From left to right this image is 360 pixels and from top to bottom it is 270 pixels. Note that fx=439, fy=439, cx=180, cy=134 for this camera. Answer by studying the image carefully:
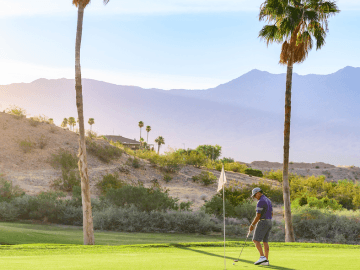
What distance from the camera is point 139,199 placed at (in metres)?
27.9

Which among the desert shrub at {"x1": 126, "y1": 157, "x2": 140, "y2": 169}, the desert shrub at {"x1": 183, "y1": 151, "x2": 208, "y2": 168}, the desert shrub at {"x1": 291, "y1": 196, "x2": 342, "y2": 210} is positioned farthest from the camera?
the desert shrub at {"x1": 183, "y1": 151, "x2": 208, "y2": 168}

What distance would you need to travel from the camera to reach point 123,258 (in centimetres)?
1070

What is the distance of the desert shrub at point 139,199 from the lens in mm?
27422

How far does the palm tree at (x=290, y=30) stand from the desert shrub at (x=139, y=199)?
31.2 feet

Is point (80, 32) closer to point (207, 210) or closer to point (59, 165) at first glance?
point (207, 210)

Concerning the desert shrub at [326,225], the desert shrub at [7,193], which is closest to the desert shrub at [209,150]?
the desert shrub at [7,193]

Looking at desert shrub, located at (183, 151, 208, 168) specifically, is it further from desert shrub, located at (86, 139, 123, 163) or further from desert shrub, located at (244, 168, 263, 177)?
desert shrub, located at (86, 139, 123, 163)

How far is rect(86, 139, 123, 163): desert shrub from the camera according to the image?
5425 cm

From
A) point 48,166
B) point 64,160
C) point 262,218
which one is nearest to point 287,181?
point 262,218

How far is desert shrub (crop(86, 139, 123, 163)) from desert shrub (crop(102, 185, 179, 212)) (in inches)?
1006

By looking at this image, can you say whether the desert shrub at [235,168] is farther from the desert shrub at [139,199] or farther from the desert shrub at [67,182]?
the desert shrub at [139,199]

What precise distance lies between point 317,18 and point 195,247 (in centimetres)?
1279

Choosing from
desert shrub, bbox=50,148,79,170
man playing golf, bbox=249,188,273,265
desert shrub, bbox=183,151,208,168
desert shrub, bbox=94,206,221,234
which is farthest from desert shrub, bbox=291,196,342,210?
desert shrub, bbox=183,151,208,168

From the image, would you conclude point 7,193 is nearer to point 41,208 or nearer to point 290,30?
point 41,208
